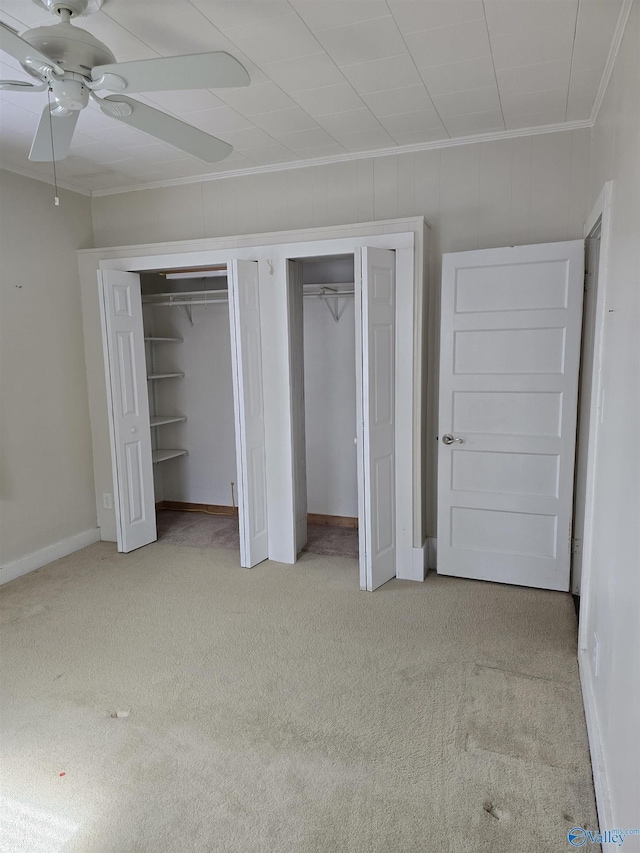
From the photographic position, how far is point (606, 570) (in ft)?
6.56

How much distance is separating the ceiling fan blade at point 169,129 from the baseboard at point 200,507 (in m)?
3.35

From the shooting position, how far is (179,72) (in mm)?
1720

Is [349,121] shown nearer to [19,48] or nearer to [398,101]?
[398,101]

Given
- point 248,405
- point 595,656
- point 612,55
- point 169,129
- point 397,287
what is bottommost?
point 595,656

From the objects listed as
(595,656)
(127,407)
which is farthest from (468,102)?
(127,407)

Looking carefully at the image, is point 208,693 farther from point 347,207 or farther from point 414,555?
point 347,207

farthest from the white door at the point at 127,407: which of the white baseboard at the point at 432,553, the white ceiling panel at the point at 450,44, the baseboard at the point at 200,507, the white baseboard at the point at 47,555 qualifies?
the white ceiling panel at the point at 450,44

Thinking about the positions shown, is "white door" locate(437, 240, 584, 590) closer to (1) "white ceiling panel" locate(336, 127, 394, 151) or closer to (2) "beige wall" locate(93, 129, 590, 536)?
(2) "beige wall" locate(93, 129, 590, 536)

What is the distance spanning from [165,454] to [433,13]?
152 inches

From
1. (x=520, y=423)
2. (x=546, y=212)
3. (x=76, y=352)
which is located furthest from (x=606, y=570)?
(x=76, y=352)

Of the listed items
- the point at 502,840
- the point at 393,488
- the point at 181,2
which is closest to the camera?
the point at 502,840

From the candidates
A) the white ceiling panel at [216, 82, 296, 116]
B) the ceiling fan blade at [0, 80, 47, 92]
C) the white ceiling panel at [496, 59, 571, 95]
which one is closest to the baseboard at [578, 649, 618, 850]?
the white ceiling panel at [496, 59, 571, 95]

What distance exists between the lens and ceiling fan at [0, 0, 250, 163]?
166 cm

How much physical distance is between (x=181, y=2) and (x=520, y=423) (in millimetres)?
2638
